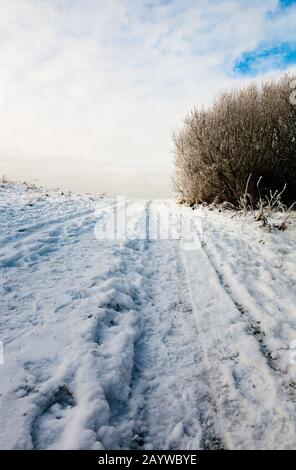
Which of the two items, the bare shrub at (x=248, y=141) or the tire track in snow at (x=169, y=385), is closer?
the tire track in snow at (x=169, y=385)

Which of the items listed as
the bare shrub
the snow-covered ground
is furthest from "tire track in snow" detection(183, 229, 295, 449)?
the bare shrub

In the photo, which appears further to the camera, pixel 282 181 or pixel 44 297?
pixel 282 181

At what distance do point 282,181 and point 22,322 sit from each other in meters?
8.66

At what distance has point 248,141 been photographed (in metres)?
9.80

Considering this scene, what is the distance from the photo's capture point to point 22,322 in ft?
11.5

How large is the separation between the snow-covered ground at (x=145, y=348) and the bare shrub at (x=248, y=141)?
4.48 meters

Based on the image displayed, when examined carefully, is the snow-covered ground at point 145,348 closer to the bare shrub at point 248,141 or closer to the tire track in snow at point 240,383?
the tire track in snow at point 240,383

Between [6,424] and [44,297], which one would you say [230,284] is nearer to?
[44,297]

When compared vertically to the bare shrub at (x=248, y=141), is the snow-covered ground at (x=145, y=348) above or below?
below

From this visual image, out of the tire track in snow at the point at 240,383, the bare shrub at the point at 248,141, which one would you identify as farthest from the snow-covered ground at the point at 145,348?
the bare shrub at the point at 248,141

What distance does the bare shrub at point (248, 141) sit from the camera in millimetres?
9430

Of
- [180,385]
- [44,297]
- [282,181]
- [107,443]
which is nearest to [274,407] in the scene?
[180,385]
